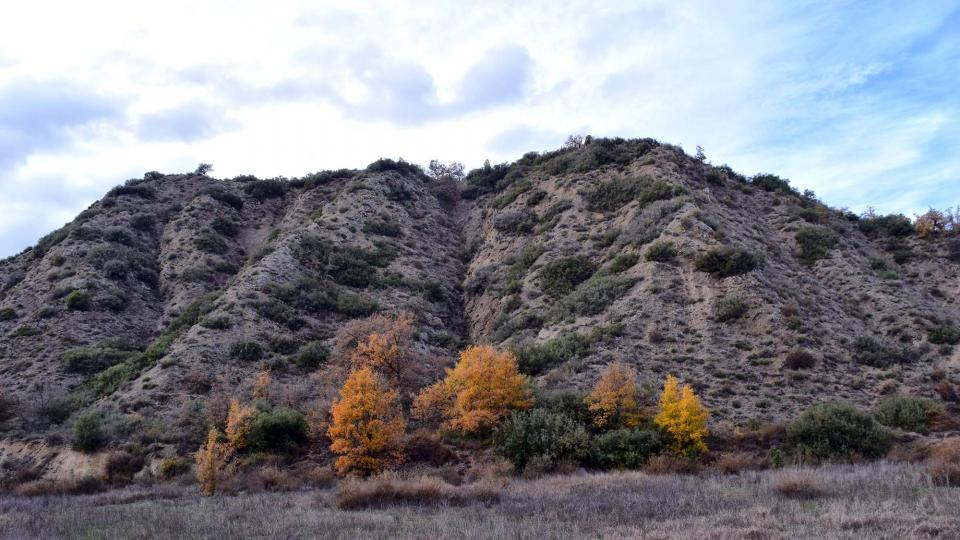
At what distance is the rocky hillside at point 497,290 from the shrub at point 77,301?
12 centimetres

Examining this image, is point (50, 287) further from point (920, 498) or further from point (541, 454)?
point (920, 498)

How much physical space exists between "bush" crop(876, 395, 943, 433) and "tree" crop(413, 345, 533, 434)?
1405 centimetres

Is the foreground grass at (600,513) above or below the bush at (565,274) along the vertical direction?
below

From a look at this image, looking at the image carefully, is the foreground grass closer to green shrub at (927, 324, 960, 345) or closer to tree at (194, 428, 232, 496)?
tree at (194, 428, 232, 496)

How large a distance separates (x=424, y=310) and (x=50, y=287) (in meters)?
27.4

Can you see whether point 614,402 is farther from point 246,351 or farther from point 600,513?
point 246,351

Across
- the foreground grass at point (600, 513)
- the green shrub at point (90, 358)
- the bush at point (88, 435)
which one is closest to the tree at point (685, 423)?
the foreground grass at point (600, 513)

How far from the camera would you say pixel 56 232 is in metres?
55.0

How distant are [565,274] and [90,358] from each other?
99.4 feet

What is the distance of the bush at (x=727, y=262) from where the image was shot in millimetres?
34250

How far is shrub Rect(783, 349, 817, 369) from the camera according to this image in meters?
27.4

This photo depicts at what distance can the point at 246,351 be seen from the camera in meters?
34.6

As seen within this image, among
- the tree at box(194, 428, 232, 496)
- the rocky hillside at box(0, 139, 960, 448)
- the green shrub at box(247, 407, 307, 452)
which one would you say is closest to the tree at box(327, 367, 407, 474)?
the green shrub at box(247, 407, 307, 452)

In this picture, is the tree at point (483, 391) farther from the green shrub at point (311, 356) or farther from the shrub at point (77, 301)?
the shrub at point (77, 301)
